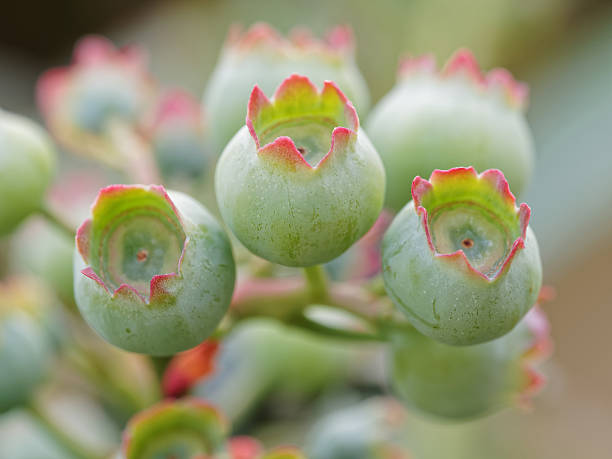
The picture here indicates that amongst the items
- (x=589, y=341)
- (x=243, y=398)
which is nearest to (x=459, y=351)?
(x=243, y=398)

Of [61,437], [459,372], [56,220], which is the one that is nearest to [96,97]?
[56,220]

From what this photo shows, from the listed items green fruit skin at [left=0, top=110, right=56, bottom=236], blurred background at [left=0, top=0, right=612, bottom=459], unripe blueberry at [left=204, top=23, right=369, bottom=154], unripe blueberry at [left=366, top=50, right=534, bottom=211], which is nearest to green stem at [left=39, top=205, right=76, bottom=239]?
green fruit skin at [left=0, top=110, right=56, bottom=236]

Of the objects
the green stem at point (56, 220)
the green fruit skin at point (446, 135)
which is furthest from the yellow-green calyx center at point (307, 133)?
the green stem at point (56, 220)

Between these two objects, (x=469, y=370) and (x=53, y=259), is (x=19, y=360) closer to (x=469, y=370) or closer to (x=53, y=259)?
(x=53, y=259)

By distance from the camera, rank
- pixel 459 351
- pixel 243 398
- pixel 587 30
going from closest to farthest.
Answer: pixel 459 351
pixel 243 398
pixel 587 30

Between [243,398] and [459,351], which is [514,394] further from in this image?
[243,398]
